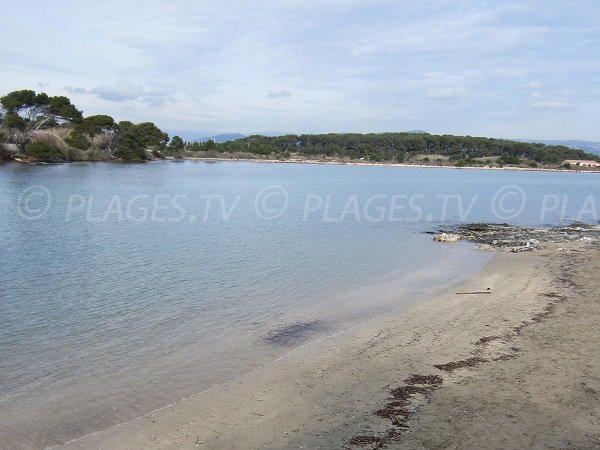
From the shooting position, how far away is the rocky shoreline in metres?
24.2

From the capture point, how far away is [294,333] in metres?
11.4

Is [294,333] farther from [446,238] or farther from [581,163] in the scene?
[581,163]

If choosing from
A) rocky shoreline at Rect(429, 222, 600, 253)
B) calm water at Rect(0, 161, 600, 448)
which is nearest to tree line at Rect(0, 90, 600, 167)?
calm water at Rect(0, 161, 600, 448)

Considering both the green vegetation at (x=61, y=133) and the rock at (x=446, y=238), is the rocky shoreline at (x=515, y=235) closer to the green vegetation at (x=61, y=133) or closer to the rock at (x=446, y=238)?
the rock at (x=446, y=238)

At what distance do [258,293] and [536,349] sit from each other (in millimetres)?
7471

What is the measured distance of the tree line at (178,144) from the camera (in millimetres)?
84875

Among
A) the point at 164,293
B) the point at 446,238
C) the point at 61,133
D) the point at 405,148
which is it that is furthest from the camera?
the point at 405,148

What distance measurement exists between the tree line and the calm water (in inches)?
2293

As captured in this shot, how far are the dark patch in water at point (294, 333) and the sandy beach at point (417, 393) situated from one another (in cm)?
53

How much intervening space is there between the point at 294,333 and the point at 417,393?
4.00 m

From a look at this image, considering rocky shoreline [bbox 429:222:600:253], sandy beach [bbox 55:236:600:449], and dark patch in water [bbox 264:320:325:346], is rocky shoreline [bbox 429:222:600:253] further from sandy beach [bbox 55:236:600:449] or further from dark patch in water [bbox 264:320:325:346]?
dark patch in water [bbox 264:320:325:346]

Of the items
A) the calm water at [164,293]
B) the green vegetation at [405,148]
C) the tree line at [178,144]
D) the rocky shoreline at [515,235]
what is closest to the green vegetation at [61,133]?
the tree line at [178,144]

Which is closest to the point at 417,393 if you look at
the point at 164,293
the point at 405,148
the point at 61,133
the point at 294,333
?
the point at 294,333

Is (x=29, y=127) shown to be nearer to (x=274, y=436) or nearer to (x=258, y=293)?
(x=258, y=293)
